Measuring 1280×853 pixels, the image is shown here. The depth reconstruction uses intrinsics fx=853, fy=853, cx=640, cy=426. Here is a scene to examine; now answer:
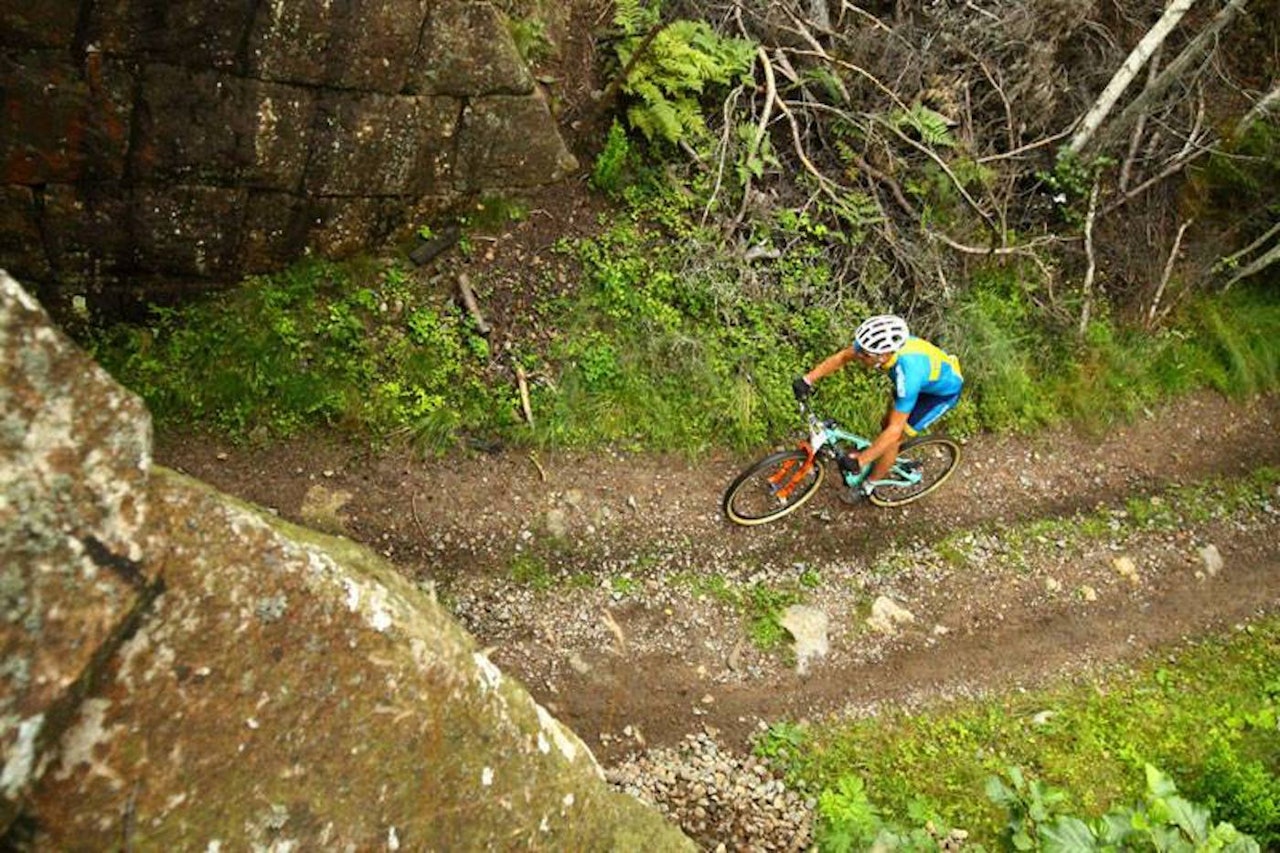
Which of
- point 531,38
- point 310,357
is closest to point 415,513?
point 310,357

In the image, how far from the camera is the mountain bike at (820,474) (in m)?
8.80

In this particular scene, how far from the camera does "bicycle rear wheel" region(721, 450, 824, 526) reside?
911cm

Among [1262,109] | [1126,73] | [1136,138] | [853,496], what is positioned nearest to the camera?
[853,496]

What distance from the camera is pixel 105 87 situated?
6.90 meters

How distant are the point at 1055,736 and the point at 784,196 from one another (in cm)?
668

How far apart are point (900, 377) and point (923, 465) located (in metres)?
2.63

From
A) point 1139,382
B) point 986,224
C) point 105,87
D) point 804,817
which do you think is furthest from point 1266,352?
point 105,87

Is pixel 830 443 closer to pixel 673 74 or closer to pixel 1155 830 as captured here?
pixel 673 74

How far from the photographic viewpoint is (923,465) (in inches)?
401

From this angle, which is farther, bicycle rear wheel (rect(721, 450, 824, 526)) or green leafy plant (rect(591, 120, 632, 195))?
green leafy plant (rect(591, 120, 632, 195))

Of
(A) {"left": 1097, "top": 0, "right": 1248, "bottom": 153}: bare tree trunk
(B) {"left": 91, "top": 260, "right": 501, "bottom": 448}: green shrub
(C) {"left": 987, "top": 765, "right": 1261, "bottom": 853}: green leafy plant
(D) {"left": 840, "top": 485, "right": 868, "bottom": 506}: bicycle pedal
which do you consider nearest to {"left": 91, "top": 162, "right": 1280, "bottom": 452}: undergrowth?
(B) {"left": 91, "top": 260, "right": 501, "bottom": 448}: green shrub

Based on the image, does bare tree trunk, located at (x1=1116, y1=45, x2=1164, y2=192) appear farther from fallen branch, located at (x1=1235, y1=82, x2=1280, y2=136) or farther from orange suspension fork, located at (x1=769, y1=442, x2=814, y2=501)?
orange suspension fork, located at (x1=769, y1=442, x2=814, y2=501)

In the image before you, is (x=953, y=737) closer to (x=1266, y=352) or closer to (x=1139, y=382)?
(x=1139, y=382)

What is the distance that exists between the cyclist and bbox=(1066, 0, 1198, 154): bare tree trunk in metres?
4.98
